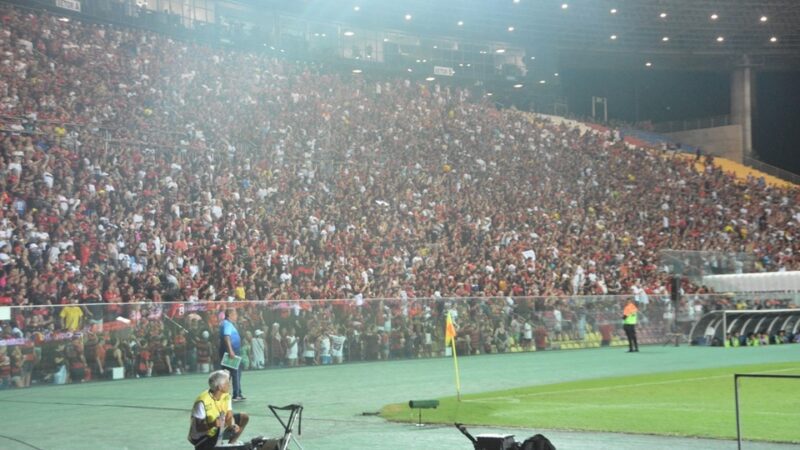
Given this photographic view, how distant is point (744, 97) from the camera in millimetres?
70562

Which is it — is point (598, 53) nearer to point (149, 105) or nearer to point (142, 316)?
point (149, 105)

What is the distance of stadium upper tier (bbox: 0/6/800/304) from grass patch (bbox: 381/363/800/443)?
12.4 m

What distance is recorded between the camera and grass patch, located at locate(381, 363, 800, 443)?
14.6m

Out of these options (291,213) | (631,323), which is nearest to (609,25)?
(631,323)

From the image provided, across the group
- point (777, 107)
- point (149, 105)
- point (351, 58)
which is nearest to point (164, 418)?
point (149, 105)

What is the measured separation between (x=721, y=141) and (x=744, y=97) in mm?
3593

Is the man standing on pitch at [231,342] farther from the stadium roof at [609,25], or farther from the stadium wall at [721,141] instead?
the stadium wall at [721,141]

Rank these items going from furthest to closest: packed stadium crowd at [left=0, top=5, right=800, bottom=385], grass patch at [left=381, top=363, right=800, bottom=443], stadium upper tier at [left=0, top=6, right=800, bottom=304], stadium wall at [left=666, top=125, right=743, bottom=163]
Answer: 1. stadium wall at [left=666, top=125, right=743, bottom=163]
2. stadium upper tier at [left=0, top=6, right=800, bottom=304]
3. packed stadium crowd at [left=0, top=5, right=800, bottom=385]
4. grass patch at [left=381, top=363, right=800, bottom=443]

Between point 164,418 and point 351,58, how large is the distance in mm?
44505

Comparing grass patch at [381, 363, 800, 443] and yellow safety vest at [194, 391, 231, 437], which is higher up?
yellow safety vest at [194, 391, 231, 437]

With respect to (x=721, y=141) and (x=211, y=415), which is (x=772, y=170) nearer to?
(x=721, y=141)

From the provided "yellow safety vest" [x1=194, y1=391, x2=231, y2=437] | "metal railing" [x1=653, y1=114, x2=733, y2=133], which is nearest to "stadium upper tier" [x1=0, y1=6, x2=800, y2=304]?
"metal railing" [x1=653, y1=114, x2=733, y2=133]

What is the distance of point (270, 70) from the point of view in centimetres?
4819

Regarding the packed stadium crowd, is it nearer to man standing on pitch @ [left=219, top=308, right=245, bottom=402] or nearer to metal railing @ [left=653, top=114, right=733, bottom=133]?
man standing on pitch @ [left=219, top=308, right=245, bottom=402]
